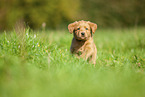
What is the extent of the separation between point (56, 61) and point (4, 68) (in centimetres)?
117

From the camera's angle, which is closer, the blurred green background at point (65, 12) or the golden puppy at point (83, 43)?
the golden puppy at point (83, 43)

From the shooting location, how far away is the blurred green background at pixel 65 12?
53.5 ft

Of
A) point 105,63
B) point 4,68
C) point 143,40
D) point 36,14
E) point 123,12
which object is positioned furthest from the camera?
point 123,12

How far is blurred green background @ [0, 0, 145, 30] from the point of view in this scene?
16.3 m

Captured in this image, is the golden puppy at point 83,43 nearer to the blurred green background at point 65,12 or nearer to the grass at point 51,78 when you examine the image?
the grass at point 51,78

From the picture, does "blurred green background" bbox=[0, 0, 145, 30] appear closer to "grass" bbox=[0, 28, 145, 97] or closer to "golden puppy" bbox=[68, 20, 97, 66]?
"golden puppy" bbox=[68, 20, 97, 66]

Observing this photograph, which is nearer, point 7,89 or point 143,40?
point 7,89

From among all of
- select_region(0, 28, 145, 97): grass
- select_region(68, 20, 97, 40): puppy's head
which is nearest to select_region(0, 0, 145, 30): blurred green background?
select_region(68, 20, 97, 40): puppy's head

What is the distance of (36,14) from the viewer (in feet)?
Result: 54.9

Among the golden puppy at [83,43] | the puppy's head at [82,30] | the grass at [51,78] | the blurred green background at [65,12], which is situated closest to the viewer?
the grass at [51,78]

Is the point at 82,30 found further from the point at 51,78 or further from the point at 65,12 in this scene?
the point at 65,12

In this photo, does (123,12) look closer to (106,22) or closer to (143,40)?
(106,22)

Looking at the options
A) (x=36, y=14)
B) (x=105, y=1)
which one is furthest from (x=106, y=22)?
(x=36, y=14)

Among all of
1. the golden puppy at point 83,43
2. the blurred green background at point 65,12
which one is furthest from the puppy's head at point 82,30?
the blurred green background at point 65,12
